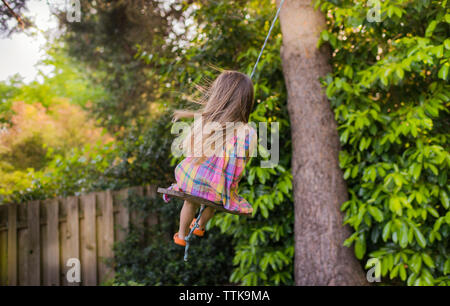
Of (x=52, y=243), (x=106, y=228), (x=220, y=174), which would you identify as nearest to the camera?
(x=220, y=174)

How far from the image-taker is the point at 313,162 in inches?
125

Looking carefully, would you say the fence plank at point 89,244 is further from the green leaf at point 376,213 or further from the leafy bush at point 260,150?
the green leaf at point 376,213

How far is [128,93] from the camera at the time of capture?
698cm

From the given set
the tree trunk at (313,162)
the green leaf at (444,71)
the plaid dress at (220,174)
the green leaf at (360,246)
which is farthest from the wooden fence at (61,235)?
the green leaf at (444,71)

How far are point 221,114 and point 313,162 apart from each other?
5.05ft

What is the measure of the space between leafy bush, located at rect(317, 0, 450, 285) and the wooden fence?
8.23 ft

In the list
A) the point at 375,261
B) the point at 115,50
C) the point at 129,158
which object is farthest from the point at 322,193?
the point at 115,50

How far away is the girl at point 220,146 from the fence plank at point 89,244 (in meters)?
2.56

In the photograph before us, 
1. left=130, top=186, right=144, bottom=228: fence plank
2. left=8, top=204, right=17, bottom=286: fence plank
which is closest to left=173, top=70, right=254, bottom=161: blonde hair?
left=8, top=204, right=17, bottom=286: fence plank

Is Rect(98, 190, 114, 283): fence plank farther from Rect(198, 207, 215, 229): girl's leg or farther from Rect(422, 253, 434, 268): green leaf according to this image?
Rect(422, 253, 434, 268): green leaf

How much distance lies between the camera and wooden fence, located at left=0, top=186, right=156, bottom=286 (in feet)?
12.0

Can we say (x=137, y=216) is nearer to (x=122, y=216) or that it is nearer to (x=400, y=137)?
(x=122, y=216)

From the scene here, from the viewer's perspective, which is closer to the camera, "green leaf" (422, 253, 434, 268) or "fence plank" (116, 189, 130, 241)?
"green leaf" (422, 253, 434, 268)

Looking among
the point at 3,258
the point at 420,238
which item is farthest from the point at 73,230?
the point at 420,238
